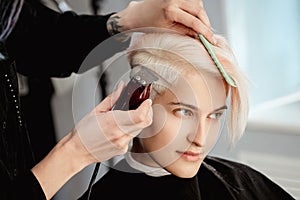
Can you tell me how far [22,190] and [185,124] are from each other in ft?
0.92

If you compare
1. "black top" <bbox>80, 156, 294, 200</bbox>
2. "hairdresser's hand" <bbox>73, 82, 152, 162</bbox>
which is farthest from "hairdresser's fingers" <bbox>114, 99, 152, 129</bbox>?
"black top" <bbox>80, 156, 294, 200</bbox>

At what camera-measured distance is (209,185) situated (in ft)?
2.81

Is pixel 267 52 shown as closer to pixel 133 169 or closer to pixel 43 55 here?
pixel 133 169

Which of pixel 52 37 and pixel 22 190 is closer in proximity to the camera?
pixel 22 190

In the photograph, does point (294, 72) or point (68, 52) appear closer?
point (294, 72)

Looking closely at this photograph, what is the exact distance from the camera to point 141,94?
0.78 m

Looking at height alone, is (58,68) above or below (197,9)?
below

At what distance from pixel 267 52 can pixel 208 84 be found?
0.13 meters

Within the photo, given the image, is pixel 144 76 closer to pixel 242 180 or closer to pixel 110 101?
pixel 110 101

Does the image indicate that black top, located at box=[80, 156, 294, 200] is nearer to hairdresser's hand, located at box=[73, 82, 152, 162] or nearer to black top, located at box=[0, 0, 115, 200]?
hairdresser's hand, located at box=[73, 82, 152, 162]

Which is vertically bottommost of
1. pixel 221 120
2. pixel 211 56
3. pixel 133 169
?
pixel 133 169

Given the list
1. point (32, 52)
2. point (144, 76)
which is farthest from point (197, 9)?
point (32, 52)

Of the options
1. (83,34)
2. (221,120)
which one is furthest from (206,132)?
(83,34)

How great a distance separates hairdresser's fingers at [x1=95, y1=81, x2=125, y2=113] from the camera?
814mm
